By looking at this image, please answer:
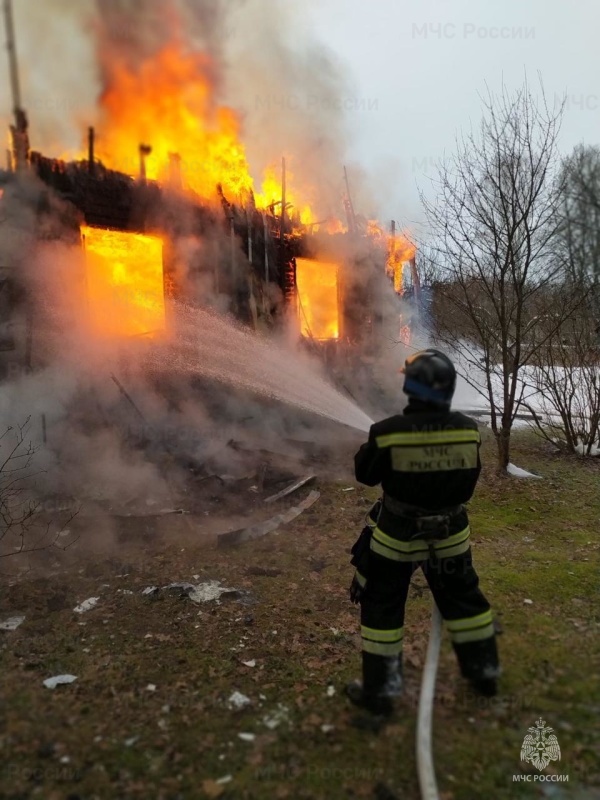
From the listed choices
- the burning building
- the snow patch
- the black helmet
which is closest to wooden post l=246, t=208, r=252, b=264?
the burning building

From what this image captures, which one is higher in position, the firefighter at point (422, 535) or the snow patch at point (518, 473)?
the firefighter at point (422, 535)

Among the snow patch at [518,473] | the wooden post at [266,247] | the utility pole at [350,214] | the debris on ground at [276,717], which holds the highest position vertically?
the utility pole at [350,214]

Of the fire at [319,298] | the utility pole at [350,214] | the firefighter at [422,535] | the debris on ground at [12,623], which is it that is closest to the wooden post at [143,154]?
the fire at [319,298]

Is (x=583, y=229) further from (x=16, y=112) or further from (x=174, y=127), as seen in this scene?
(x=16, y=112)

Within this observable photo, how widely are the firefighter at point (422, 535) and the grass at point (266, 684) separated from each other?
0.83 ft

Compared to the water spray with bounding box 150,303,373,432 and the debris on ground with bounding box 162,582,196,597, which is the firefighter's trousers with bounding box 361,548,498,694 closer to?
the debris on ground with bounding box 162,582,196,597

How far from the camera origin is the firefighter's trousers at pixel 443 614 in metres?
2.56

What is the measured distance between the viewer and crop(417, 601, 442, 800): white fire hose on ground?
203 cm

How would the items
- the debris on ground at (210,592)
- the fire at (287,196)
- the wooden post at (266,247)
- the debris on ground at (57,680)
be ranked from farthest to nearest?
the fire at (287,196), the wooden post at (266,247), the debris on ground at (210,592), the debris on ground at (57,680)

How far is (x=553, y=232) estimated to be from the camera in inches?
283

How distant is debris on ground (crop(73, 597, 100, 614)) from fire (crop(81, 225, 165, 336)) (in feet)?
15.6

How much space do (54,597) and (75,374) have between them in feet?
13.1

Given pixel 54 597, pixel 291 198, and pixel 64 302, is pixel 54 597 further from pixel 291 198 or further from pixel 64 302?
pixel 291 198

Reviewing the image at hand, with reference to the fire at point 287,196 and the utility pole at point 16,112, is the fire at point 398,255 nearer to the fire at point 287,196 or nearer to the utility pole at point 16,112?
the fire at point 287,196
